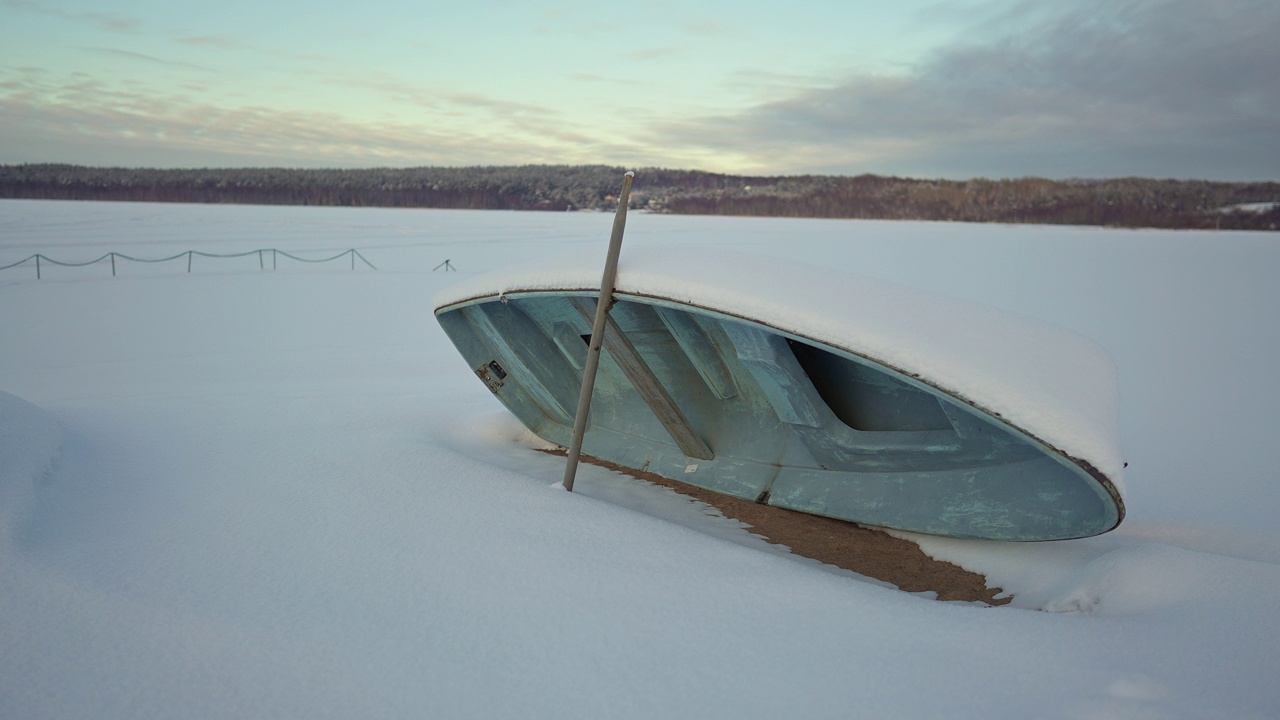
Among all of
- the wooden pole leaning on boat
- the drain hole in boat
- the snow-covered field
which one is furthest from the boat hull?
the snow-covered field

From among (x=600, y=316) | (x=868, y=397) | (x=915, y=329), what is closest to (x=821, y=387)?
(x=868, y=397)

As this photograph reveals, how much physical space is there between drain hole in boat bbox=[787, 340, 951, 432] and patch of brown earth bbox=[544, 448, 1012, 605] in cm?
50

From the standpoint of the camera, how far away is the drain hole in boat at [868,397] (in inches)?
139

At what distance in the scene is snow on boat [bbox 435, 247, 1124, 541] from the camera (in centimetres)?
273

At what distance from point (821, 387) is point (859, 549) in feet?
2.58

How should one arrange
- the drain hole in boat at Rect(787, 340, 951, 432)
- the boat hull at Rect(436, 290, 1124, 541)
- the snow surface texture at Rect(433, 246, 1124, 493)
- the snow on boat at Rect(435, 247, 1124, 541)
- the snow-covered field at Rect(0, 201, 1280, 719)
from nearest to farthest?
1. the snow-covered field at Rect(0, 201, 1280, 719)
2. the snow surface texture at Rect(433, 246, 1124, 493)
3. the snow on boat at Rect(435, 247, 1124, 541)
4. the boat hull at Rect(436, 290, 1124, 541)
5. the drain hole in boat at Rect(787, 340, 951, 432)

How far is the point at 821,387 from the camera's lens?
12.6ft

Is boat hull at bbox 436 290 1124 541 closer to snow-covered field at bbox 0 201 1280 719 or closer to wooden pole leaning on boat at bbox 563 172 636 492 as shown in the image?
wooden pole leaning on boat at bbox 563 172 636 492

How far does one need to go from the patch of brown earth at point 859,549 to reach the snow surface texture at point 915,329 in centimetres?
84

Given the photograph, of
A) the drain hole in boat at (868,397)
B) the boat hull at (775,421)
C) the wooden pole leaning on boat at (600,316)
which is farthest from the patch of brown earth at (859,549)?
the wooden pole leaning on boat at (600,316)

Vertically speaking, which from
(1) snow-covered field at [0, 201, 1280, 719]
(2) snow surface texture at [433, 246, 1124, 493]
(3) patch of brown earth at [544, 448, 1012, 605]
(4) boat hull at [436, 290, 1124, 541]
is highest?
(2) snow surface texture at [433, 246, 1124, 493]

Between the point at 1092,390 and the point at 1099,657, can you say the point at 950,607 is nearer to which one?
the point at 1099,657

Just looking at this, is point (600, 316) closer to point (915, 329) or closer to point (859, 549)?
point (915, 329)

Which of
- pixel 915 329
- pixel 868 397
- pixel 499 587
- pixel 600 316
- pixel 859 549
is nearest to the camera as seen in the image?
pixel 499 587
